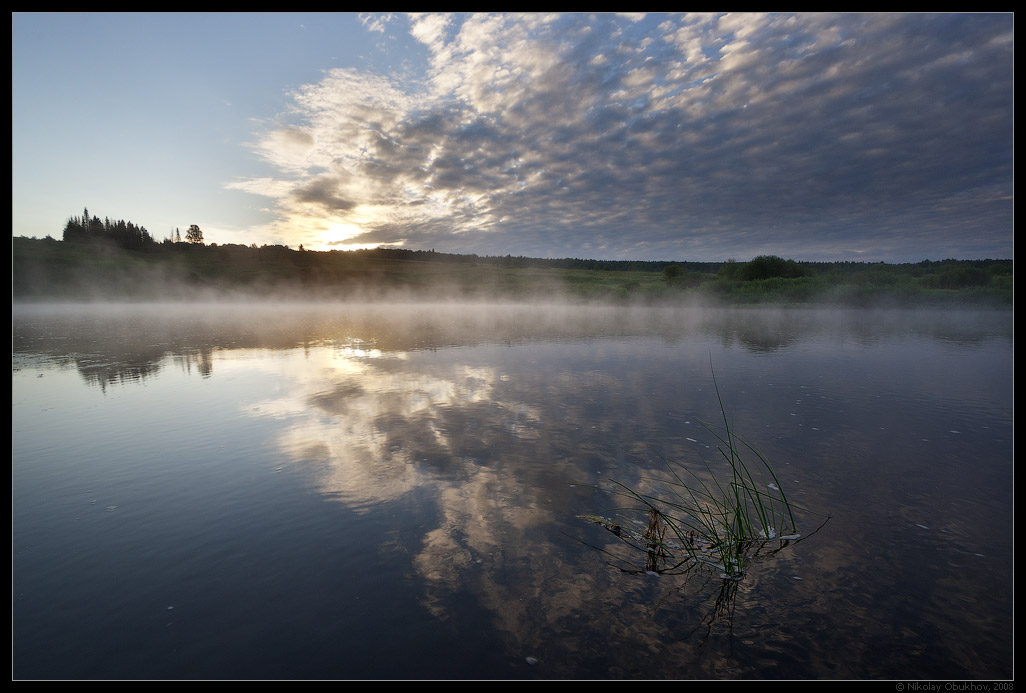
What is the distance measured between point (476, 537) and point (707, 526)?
263cm

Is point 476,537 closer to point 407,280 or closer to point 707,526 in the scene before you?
point 707,526

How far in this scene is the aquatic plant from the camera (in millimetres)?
4653


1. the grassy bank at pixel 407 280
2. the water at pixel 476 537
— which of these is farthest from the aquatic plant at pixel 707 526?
the grassy bank at pixel 407 280

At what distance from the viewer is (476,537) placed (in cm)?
517

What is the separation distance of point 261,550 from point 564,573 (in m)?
3.31

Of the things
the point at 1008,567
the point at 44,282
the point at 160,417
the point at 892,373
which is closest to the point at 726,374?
the point at 892,373

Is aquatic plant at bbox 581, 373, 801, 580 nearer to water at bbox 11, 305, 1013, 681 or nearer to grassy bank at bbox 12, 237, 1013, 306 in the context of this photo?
water at bbox 11, 305, 1013, 681

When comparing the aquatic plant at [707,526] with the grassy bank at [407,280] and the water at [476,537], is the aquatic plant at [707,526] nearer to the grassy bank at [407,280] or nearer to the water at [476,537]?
the water at [476,537]

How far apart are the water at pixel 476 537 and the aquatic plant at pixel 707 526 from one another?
21 cm

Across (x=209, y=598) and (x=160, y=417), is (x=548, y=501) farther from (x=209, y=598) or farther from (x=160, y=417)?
(x=160, y=417)

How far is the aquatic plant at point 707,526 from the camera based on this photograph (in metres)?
4.65

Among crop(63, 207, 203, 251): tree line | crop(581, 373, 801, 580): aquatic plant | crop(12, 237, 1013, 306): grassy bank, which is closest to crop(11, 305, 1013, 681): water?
crop(581, 373, 801, 580): aquatic plant

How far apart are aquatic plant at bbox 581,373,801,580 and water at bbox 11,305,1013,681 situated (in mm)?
208
